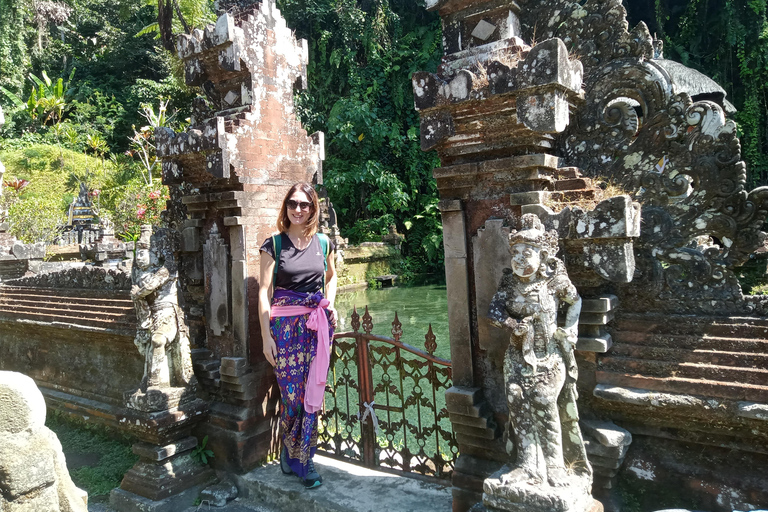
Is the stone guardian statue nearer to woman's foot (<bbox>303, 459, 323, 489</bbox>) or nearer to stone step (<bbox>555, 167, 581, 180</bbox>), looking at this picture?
stone step (<bbox>555, 167, 581, 180</bbox>)

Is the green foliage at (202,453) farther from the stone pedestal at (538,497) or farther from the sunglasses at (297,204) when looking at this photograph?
the stone pedestal at (538,497)

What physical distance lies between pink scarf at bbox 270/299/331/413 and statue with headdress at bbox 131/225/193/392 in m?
1.04

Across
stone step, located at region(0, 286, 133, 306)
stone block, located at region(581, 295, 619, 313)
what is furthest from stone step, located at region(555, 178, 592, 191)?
stone step, located at region(0, 286, 133, 306)

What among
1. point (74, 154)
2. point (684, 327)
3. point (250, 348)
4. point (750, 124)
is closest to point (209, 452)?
point (250, 348)

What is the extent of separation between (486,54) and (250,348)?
2711 mm

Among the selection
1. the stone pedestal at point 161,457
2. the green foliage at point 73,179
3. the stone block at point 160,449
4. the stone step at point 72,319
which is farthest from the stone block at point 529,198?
the green foliage at point 73,179

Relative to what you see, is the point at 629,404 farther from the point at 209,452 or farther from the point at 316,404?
the point at 209,452

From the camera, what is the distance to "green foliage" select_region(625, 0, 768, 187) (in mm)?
14047

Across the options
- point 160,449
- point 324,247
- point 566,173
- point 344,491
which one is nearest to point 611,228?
point 566,173

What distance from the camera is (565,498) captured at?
2201mm

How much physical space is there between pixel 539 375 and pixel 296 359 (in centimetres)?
174

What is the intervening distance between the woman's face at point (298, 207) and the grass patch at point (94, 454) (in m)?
2.81

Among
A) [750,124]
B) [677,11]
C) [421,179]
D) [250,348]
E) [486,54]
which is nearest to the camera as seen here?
[486,54]

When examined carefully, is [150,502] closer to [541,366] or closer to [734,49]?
[541,366]
